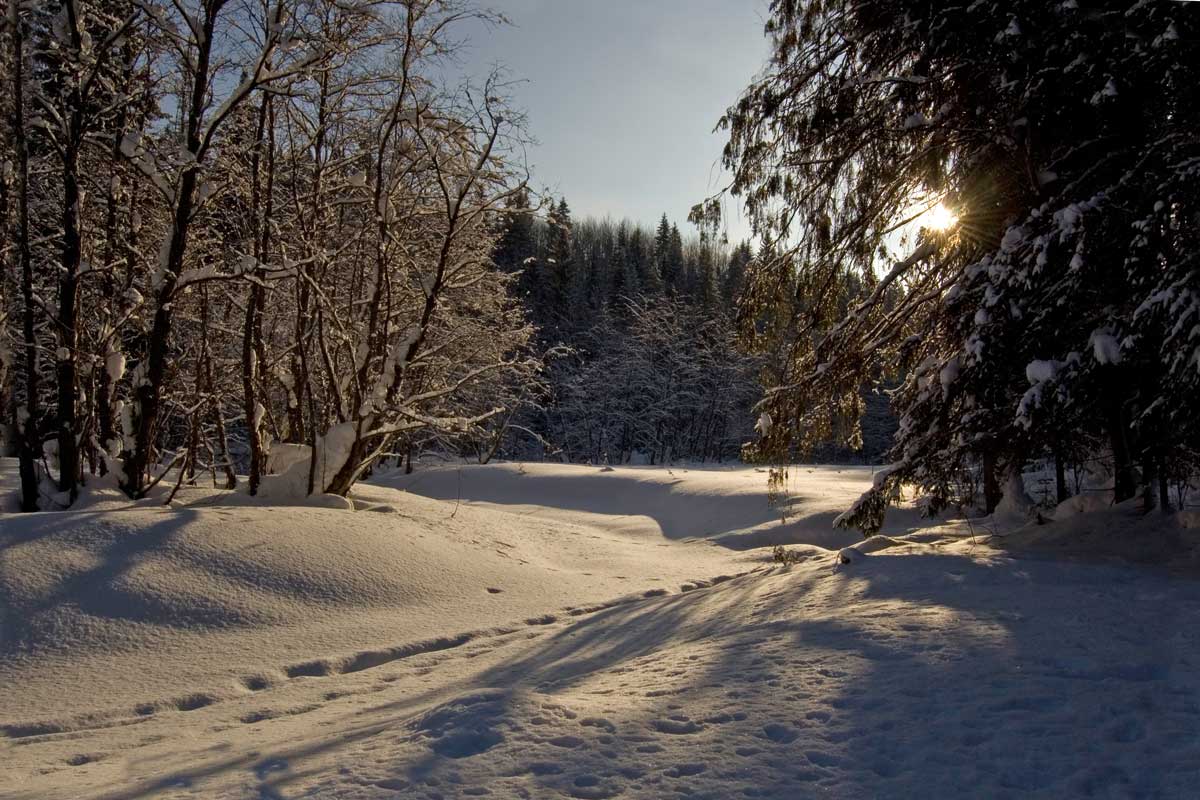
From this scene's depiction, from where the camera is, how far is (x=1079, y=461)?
5.80 m

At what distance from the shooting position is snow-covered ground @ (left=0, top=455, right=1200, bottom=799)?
2.31 m

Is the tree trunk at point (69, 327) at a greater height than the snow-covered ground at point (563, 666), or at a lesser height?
greater

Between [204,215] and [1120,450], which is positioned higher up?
[204,215]

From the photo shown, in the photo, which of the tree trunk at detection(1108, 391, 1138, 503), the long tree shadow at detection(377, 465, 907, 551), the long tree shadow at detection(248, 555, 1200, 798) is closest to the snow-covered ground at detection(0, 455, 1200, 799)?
the long tree shadow at detection(248, 555, 1200, 798)

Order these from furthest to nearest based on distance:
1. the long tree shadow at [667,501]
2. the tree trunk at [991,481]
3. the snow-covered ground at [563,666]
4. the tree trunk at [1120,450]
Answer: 1. the long tree shadow at [667,501]
2. the tree trunk at [991,481]
3. the tree trunk at [1120,450]
4. the snow-covered ground at [563,666]

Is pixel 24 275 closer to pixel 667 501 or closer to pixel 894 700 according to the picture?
pixel 894 700

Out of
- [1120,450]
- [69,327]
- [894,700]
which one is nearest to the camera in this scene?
[894,700]

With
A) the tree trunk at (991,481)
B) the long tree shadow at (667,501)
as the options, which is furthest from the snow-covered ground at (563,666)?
the long tree shadow at (667,501)

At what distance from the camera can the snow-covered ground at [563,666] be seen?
2309 mm

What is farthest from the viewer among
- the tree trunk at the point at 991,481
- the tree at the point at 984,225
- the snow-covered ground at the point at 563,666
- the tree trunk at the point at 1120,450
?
the tree trunk at the point at 991,481

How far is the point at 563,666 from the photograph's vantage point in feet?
12.9

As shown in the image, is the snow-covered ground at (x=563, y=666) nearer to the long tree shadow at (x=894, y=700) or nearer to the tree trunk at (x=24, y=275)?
the long tree shadow at (x=894, y=700)

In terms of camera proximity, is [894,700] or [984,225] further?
[984,225]

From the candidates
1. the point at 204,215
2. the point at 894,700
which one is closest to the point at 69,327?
the point at 204,215
